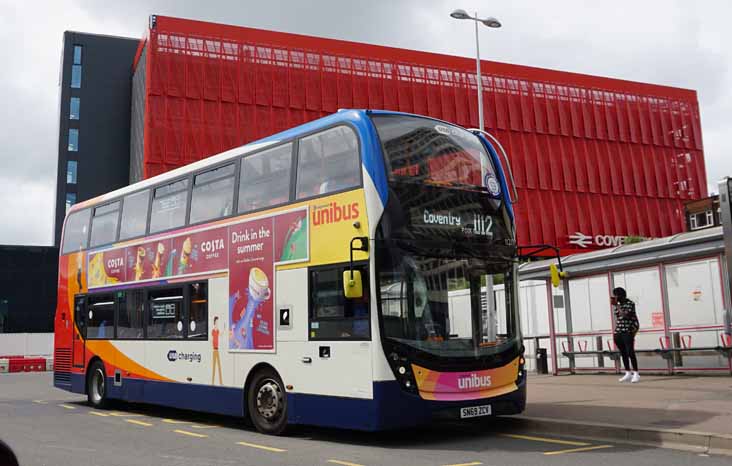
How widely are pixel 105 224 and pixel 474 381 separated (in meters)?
9.01

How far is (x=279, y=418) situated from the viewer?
10453 millimetres

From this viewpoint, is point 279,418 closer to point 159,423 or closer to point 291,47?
point 159,423

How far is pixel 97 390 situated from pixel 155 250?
381cm

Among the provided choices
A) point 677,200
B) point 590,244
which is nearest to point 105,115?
point 590,244

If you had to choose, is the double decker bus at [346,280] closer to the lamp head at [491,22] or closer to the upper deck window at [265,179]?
the upper deck window at [265,179]

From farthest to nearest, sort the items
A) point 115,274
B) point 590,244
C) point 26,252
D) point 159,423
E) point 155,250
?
point 590,244 → point 26,252 → point 115,274 → point 155,250 → point 159,423

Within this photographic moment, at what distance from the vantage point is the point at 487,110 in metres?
61.3

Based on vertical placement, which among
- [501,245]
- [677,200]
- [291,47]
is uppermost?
[291,47]

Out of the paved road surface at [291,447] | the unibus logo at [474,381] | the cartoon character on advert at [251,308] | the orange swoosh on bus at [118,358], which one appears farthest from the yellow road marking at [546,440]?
the orange swoosh on bus at [118,358]

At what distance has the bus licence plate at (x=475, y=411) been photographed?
934 cm

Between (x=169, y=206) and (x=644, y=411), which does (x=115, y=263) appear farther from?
(x=644, y=411)

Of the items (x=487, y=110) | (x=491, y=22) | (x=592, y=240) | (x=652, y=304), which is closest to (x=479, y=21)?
(x=491, y=22)

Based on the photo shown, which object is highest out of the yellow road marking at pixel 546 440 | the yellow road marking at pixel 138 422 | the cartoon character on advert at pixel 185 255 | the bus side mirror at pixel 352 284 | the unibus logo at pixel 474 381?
the cartoon character on advert at pixel 185 255

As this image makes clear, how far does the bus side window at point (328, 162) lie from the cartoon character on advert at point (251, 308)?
4.60ft
